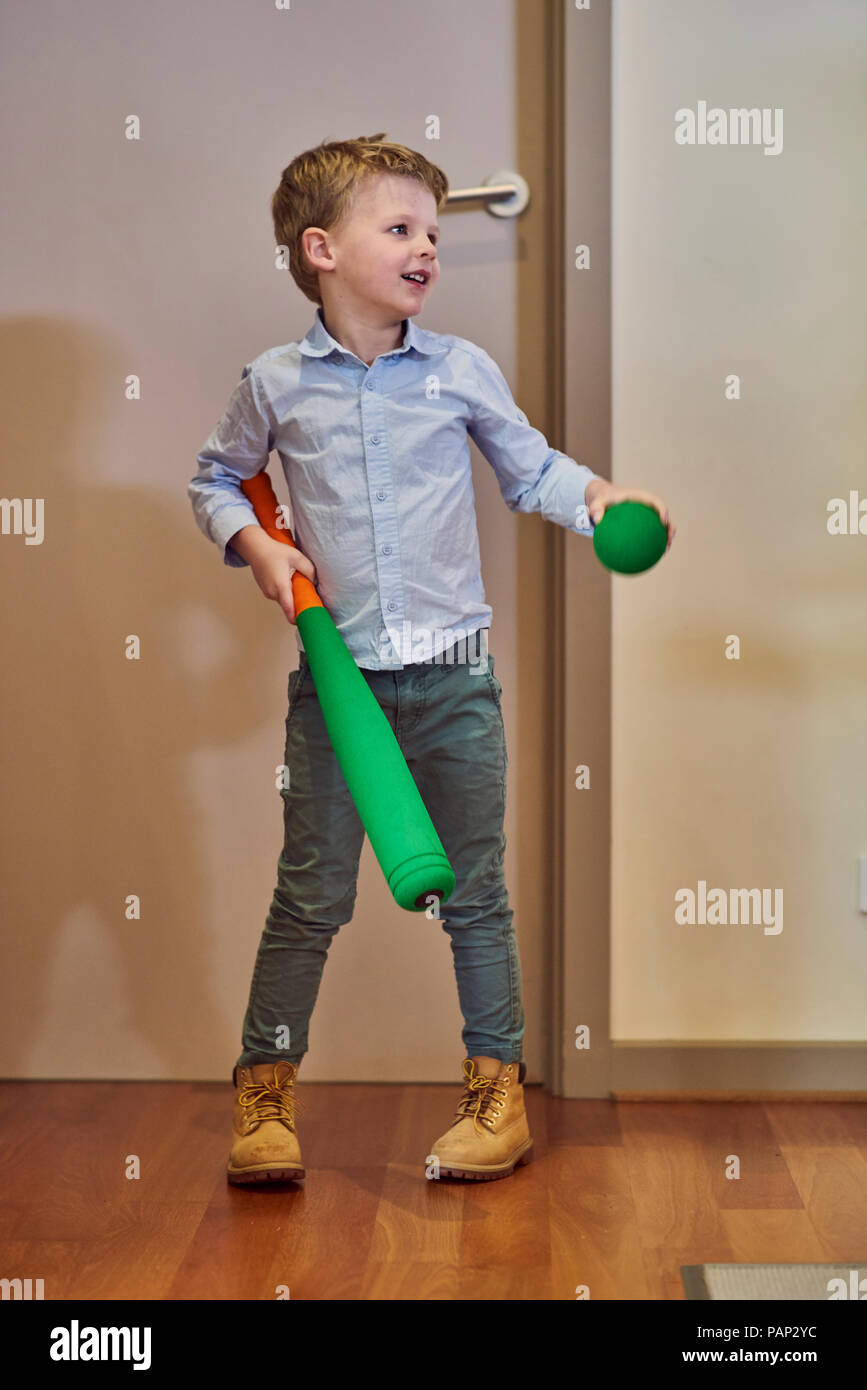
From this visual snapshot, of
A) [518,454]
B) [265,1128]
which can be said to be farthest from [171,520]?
[265,1128]

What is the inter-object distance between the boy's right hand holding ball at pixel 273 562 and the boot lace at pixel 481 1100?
546 millimetres

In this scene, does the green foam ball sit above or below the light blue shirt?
below

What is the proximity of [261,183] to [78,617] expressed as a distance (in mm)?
596

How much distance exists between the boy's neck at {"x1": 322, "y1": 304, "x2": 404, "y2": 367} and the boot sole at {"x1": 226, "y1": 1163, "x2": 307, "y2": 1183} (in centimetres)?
84

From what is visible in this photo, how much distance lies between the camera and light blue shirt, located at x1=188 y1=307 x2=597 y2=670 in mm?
1372

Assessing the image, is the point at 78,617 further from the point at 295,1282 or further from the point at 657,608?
the point at 295,1282

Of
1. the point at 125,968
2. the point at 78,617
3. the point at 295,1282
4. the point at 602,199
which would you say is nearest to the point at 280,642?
the point at 78,617

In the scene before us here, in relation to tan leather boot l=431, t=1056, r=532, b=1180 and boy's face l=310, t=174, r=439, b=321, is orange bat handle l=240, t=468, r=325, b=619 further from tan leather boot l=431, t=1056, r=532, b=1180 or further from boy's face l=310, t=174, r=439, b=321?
tan leather boot l=431, t=1056, r=532, b=1180

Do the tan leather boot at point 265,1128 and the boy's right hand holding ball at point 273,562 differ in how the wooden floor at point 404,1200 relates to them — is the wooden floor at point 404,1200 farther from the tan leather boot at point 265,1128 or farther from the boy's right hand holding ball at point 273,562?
the boy's right hand holding ball at point 273,562

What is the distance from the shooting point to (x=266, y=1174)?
1387mm

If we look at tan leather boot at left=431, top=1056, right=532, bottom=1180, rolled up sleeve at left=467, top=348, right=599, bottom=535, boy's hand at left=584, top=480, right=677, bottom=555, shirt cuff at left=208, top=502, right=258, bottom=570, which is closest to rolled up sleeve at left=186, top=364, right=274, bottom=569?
shirt cuff at left=208, top=502, right=258, bottom=570

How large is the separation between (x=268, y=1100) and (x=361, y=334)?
0.82 metres

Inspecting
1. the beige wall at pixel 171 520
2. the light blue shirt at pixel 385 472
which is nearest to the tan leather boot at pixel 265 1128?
the beige wall at pixel 171 520

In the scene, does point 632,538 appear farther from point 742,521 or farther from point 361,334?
point 742,521
